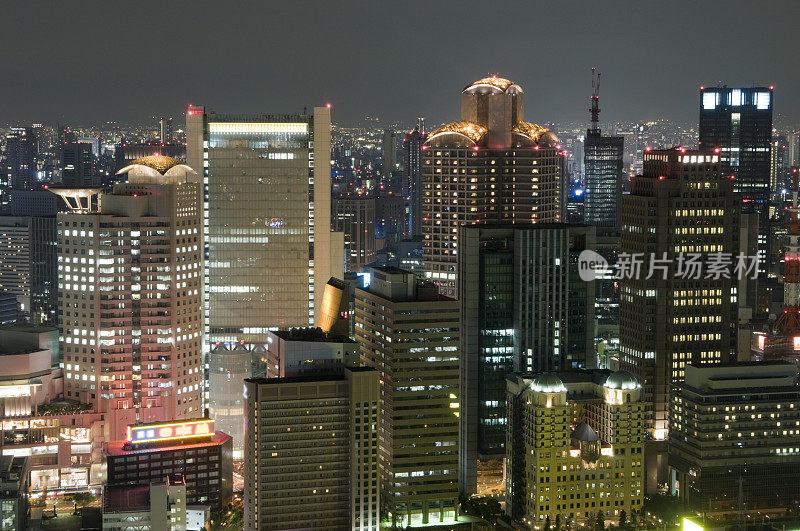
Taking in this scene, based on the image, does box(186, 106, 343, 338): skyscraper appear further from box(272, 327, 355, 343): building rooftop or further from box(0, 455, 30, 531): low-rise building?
box(0, 455, 30, 531): low-rise building

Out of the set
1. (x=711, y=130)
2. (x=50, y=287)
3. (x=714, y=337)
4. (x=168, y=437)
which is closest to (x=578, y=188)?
(x=711, y=130)

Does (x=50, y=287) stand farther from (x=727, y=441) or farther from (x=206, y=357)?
(x=727, y=441)

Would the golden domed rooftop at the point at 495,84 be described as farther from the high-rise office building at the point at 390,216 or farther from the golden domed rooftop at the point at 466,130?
the high-rise office building at the point at 390,216

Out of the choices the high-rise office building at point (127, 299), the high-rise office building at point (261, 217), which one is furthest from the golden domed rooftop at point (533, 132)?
the high-rise office building at point (127, 299)

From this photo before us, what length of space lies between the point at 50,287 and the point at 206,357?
28.2 meters

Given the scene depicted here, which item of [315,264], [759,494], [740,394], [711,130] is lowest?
[759,494]

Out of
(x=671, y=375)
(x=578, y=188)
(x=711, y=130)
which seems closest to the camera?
(x=671, y=375)

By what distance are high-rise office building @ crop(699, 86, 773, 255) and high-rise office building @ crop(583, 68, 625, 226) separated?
48.5 feet

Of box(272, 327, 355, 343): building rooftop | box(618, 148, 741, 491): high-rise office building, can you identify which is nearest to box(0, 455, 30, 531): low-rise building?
box(272, 327, 355, 343): building rooftop

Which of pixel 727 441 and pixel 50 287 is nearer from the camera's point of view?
pixel 727 441

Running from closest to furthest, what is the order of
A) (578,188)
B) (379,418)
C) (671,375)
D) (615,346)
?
(379,418) < (671,375) < (615,346) < (578,188)

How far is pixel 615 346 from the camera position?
7438 cm

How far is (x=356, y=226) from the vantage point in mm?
115938

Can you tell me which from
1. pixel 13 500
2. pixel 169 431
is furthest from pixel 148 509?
pixel 169 431
